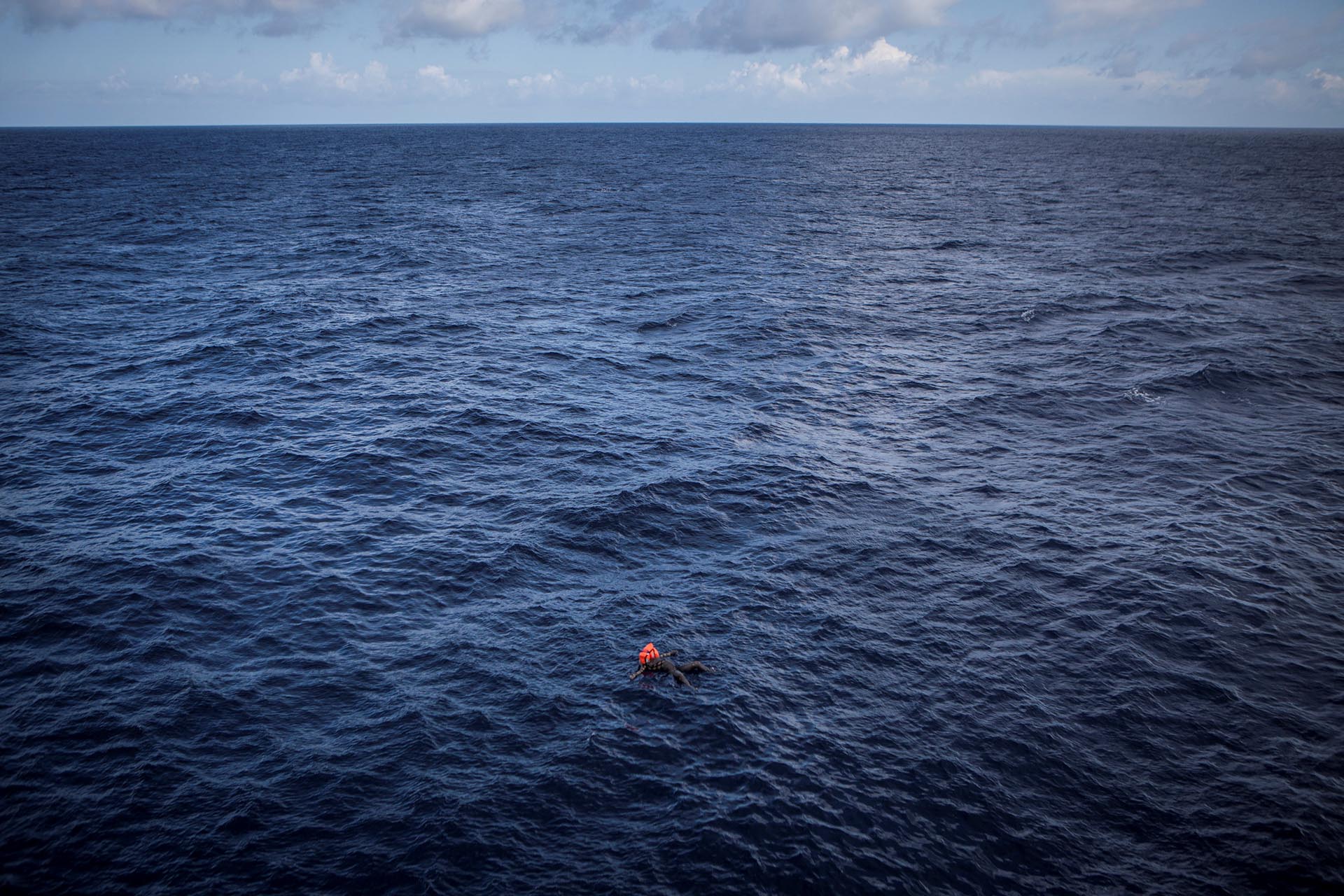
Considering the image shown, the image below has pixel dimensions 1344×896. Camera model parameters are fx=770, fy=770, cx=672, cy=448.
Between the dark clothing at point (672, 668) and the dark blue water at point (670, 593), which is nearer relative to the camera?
the dark blue water at point (670, 593)

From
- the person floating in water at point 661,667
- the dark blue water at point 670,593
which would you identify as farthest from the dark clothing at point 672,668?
the dark blue water at point 670,593

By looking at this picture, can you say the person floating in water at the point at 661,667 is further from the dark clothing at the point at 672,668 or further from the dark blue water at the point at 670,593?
the dark blue water at the point at 670,593

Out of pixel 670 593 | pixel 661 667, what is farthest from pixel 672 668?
pixel 670 593

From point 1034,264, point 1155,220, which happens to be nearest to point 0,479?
point 1034,264

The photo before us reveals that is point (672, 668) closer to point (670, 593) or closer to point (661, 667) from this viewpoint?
point (661, 667)

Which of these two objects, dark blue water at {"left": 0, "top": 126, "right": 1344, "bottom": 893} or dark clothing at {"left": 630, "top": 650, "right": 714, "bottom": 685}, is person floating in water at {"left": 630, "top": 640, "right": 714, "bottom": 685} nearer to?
dark clothing at {"left": 630, "top": 650, "right": 714, "bottom": 685}

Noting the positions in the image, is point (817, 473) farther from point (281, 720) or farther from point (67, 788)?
point (67, 788)
